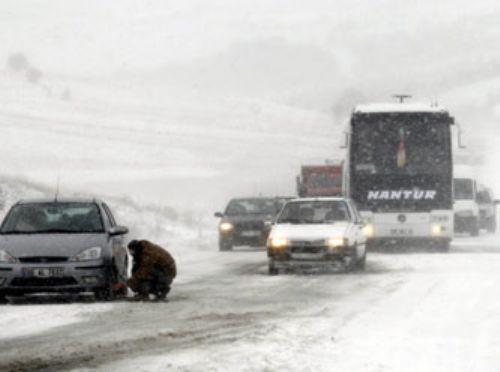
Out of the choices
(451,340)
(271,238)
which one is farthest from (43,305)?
(271,238)

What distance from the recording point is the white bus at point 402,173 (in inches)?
1286

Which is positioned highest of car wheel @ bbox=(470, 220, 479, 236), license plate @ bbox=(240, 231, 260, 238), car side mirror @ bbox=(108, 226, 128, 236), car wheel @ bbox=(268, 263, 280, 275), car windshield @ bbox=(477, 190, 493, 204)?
car windshield @ bbox=(477, 190, 493, 204)

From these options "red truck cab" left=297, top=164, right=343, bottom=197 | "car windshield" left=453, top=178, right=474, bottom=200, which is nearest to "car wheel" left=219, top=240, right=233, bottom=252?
"red truck cab" left=297, top=164, right=343, bottom=197

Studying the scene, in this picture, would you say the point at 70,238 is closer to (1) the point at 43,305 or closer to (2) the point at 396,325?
(1) the point at 43,305

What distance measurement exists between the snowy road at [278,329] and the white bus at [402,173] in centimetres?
1085

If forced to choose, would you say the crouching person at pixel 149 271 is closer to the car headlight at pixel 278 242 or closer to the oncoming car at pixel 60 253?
the oncoming car at pixel 60 253

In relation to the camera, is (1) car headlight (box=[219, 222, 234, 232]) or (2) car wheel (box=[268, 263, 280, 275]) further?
(1) car headlight (box=[219, 222, 234, 232])

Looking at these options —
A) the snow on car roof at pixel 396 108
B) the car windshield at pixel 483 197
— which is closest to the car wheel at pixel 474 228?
the car windshield at pixel 483 197

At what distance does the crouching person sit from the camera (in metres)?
17.5

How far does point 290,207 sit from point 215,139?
278ft

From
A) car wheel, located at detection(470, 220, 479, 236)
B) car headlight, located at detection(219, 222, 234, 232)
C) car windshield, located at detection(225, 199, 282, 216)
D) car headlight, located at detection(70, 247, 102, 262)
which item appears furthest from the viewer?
car wheel, located at detection(470, 220, 479, 236)

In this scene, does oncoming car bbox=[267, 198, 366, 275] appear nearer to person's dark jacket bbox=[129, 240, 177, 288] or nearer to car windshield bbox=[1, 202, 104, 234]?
car windshield bbox=[1, 202, 104, 234]

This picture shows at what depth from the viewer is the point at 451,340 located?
12.2 metres

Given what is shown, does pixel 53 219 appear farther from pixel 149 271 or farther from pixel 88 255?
pixel 149 271
